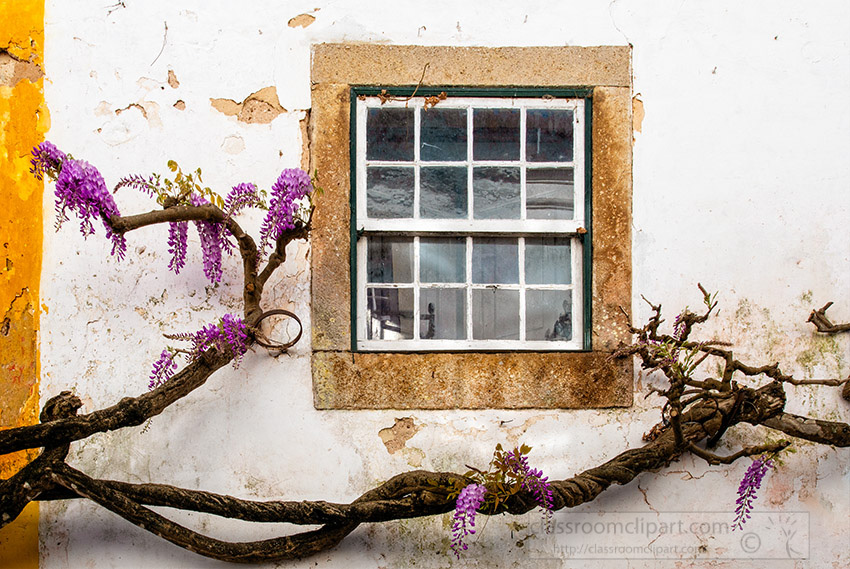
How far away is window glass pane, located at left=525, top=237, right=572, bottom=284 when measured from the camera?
11.1ft

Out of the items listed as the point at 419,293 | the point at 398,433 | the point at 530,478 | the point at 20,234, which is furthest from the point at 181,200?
the point at 530,478

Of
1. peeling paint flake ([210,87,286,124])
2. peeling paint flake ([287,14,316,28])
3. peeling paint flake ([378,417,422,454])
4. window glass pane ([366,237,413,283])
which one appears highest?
peeling paint flake ([287,14,316,28])

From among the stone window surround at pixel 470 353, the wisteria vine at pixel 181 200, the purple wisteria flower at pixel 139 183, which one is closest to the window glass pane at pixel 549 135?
the stone window surround at pixel 470 353

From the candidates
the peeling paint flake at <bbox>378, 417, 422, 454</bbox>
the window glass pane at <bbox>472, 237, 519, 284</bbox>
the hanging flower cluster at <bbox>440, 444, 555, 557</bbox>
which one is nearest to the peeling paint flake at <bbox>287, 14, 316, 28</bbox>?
the window glass pane at <bbox>472, 237, 519, 284</bbox>

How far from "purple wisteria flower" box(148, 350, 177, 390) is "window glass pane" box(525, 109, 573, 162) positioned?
1.76 m

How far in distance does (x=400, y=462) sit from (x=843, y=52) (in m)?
2.66

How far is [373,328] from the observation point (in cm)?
337

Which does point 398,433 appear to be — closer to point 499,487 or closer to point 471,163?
point 499,487

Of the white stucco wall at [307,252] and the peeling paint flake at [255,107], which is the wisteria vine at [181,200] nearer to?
the white stucco wall at [307,252]

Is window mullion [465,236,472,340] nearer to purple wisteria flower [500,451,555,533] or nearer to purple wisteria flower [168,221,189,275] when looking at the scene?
purple wisteria flower [500,451,555,533]

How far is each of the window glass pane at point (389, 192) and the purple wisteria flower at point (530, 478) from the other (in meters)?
1.14

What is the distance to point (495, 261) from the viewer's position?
3.39 m

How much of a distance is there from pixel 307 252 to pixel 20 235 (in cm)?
121

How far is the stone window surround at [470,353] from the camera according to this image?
10.6 feet
